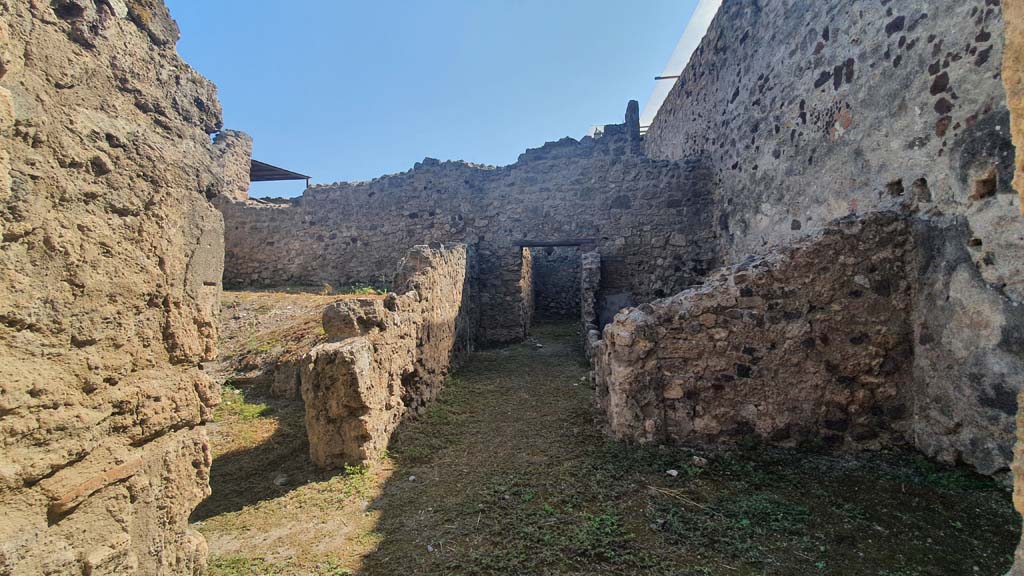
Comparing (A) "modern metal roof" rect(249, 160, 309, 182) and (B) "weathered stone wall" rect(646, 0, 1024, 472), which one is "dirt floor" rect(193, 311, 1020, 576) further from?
(A) "modern metal roof" rect(249, 160, 309, 182)

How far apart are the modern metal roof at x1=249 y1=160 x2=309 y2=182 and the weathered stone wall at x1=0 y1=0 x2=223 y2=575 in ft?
59.9

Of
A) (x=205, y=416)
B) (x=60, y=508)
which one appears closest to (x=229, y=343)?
(x=205, y=416)

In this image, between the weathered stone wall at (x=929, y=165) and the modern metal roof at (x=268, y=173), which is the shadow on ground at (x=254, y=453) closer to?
the weathered stone wall at (x=929, y=165)

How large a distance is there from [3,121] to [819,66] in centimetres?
642

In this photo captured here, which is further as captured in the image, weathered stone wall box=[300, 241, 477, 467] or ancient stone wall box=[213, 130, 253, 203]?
ancient stone wall box=[213, 130, 253, 203]

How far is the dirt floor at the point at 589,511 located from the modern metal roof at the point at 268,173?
16.2 meters

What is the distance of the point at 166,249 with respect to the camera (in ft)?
5.92

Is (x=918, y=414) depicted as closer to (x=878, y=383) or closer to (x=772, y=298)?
(x=878, y=383)

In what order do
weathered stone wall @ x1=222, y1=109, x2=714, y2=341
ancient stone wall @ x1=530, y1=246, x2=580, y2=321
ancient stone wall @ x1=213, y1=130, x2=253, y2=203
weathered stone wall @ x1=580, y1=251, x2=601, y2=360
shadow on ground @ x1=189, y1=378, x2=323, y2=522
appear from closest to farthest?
shadow on ground @ x1=189, y1=378, x2=323, y2=522 < weathered stone wall @ x1=580, y1=251, x2=601, y2=360 < weathered stone wall @ x1=222, y1=109, x2=714, y2=341 < ancient stone wall @ x1=530, y1=246, x2=580, y2=321 < ancient stone wall @ x1=213, y1=130, x2=253, y2=203

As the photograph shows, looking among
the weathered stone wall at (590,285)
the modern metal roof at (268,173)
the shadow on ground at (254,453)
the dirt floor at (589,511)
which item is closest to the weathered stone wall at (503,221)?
the weathered stone wall at (590,285)

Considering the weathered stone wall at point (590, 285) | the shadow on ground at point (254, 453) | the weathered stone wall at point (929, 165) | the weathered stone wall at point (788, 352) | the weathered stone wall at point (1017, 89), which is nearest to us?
the weathered stone wall at point (1017, 89)

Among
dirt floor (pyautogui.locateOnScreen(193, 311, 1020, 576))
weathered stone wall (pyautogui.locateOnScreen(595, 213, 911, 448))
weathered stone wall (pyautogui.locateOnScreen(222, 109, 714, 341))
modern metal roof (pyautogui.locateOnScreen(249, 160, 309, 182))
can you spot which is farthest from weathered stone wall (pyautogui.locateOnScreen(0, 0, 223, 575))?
modern metal roof (pyautogui.locateOnScreen(249, 160, 309, 182))

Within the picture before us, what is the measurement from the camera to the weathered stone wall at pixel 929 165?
3041 millimetres

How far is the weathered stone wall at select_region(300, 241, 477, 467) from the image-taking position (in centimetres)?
377
